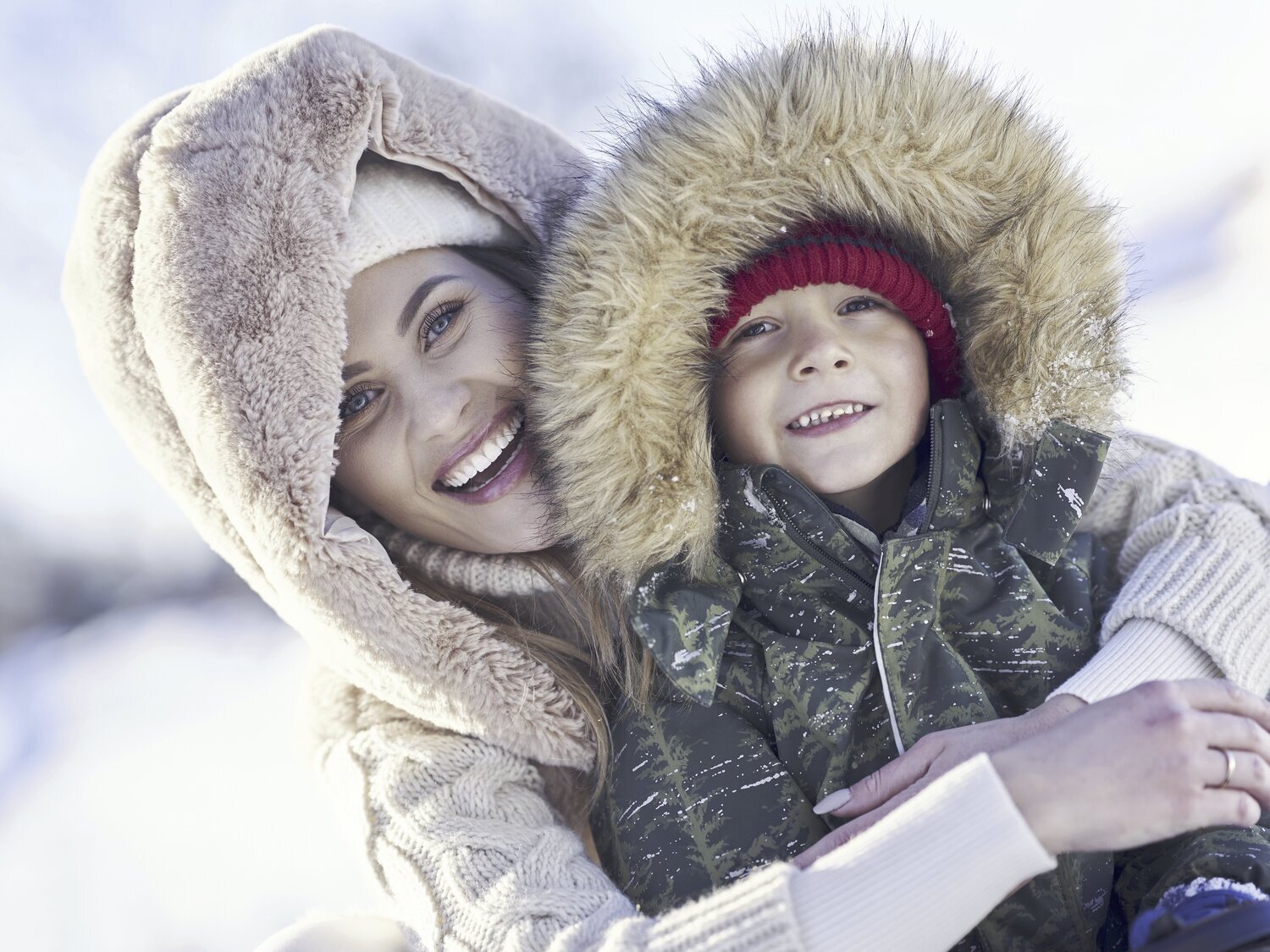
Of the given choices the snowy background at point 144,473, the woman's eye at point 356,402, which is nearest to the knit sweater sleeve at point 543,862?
the woman's eye at point 356,402

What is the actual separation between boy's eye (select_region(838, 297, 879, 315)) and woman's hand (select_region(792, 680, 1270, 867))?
25.9 inches

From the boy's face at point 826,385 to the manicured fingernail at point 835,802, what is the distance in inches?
16.9

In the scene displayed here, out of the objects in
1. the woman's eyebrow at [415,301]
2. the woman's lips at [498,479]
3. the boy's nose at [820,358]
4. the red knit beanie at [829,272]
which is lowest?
the woman's lips at [498,479]

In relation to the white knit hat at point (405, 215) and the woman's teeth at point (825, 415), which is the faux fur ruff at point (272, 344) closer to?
the white knit hat at point (405, 215)

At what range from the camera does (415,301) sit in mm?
1490

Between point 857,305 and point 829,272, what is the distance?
0.27 feet

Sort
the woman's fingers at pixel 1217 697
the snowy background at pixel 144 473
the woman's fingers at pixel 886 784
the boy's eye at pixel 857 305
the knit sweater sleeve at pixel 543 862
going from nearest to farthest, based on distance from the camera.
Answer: the knit sweater sleeve at pixel 543 862
the woman's fingers at pixel 1217 697
the woman's fingers at pixel 886 784
the boy's eye at pixel 857 305
the snowy background at pixel 144 473

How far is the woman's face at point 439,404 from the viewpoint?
1.46 meters

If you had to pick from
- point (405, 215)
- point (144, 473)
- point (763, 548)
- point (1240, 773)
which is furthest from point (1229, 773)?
point (144, 473)

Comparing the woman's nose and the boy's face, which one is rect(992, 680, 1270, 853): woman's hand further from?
the woman's nose

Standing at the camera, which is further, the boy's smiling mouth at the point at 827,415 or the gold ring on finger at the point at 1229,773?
the boy's smiling mouth at the point at 827,415

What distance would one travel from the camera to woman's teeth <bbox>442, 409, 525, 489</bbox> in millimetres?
1466

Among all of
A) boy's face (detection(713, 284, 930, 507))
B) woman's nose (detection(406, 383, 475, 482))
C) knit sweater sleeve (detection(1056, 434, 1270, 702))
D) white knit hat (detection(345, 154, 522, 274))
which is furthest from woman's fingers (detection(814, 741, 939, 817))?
white knit hat (detection(345, 154, 522, 274))

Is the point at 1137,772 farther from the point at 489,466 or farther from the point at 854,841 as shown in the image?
the point at 489,466
